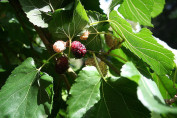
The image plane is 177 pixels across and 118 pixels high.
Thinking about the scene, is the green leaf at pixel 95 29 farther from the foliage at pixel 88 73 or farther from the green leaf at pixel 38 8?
the green leaf at pixel 38 8

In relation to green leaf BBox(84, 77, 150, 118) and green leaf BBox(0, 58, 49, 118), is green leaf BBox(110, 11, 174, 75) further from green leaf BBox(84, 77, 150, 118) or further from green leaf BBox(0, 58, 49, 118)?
green leaf BBox(0, 58, 49, 118)

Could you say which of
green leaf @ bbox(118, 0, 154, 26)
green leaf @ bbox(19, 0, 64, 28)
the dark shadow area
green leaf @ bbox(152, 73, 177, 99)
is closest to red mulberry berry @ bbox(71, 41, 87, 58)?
green leaf @ bbox(19, 0, 64, 28)

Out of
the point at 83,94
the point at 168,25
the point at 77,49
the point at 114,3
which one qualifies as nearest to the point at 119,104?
the point at 83,94

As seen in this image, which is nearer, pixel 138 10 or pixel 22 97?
pixel 22 97

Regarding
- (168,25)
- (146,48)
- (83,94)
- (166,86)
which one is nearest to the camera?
(83,94)

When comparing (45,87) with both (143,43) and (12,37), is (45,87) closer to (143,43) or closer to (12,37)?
(143,43)

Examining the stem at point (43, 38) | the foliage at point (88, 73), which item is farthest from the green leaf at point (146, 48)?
the stem at point (43, 38)

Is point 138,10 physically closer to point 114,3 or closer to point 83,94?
point 114,3
